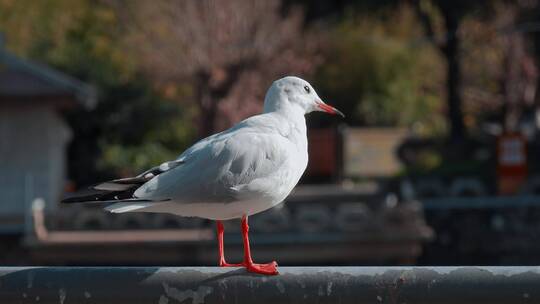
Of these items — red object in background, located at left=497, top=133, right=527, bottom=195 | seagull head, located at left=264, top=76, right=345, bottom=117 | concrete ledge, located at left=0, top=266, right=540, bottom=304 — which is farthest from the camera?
red object in background, located at left=497, top=133, right=527, bottom=195

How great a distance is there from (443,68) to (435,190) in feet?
50.0

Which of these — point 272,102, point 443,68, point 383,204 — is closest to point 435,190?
point 383,204

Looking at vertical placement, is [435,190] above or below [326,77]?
below

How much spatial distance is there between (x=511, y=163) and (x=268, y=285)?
22928 millimetres

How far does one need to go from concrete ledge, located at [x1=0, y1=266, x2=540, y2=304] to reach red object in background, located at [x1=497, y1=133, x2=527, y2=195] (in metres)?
22.5

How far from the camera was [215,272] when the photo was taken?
3.82 m

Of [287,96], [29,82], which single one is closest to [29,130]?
[29,82]

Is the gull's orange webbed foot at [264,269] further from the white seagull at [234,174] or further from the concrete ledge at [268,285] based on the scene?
the white seagull at [234,174]

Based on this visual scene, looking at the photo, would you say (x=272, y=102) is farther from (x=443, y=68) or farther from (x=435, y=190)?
(x=443, y=68)

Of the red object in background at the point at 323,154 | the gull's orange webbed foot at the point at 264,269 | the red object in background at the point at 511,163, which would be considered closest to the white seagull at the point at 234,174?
the gull's orange webbed foot at the point at 264,269

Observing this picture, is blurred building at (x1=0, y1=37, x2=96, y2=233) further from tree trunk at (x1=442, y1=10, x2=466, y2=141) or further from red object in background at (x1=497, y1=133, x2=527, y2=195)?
tree trunk at (x1=442, y1=10, x2=466, y2=141)

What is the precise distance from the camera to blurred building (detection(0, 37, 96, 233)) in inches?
948

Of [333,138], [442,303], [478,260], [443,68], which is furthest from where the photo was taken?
[443,68]

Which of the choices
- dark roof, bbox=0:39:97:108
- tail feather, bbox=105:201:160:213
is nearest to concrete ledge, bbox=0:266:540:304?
tail feather, bbox=105:201:160:213
